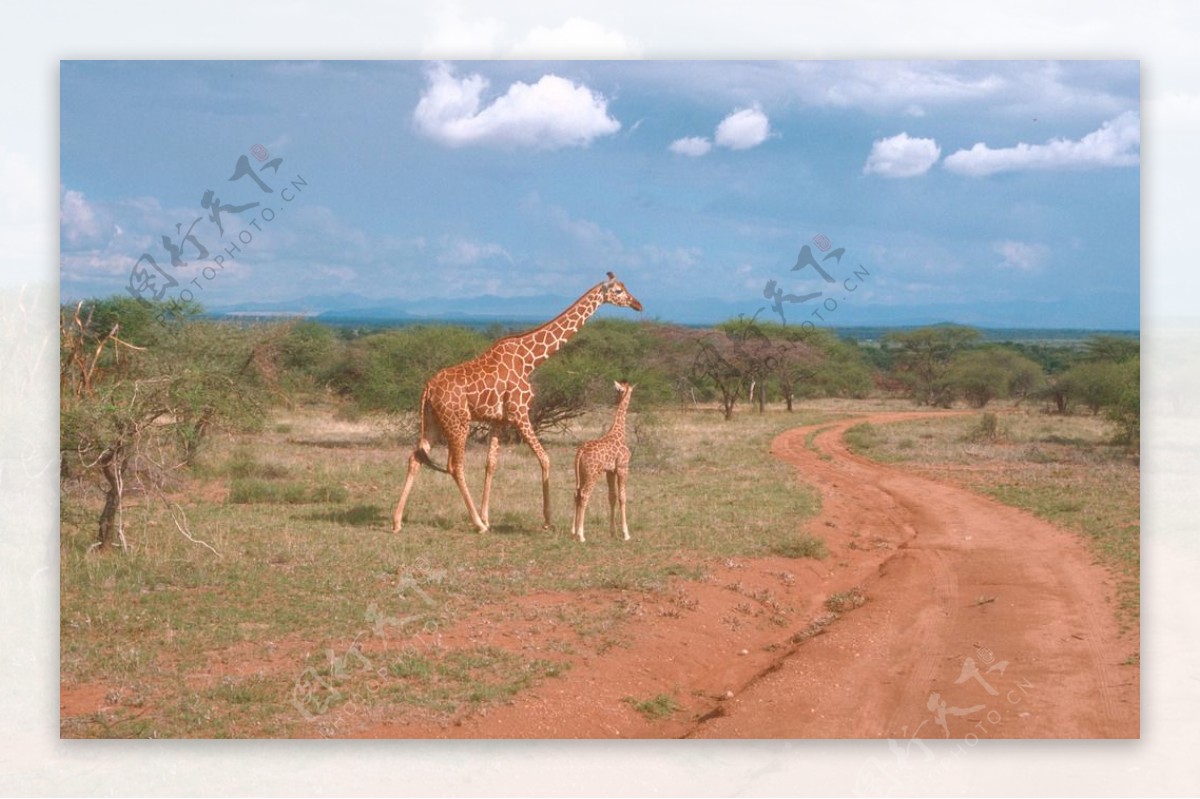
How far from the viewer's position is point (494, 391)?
36.2 ft

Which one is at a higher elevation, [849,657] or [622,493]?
[622,493]

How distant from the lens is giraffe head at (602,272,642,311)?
36.0ft

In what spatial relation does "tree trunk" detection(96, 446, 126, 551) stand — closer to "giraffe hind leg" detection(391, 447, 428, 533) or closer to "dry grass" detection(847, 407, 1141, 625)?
"giraffe hind leg" detection(391, 447, 428, 533)

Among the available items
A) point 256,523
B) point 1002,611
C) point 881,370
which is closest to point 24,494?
point 256,523

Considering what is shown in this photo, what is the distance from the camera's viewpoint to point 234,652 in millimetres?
7855

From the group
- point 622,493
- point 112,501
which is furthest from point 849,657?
point 112,501

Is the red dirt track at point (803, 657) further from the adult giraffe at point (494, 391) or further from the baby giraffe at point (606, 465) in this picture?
the adult giraffe at point (494, 391)

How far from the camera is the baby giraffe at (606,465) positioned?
34.5 ft

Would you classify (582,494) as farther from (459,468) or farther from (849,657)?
(849,657)

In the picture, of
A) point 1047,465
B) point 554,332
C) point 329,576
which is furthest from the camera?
point 1047,465

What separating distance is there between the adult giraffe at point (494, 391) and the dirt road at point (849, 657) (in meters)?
2.38

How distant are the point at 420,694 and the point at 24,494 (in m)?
4.66

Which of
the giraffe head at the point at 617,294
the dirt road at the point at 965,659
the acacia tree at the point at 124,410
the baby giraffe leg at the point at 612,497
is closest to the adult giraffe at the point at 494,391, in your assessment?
the giraffe head at the point at 617,294

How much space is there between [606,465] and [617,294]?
1.66 metres
